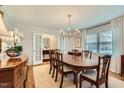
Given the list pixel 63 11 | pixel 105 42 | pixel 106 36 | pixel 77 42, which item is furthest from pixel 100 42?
pixel 63 11

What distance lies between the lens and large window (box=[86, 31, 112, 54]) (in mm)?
→ 5564

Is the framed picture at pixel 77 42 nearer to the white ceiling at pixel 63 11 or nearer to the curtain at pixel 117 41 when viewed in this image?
the curtain at pixel 117 41

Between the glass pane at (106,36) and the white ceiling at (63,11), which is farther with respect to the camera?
the glass pane at (106,36)

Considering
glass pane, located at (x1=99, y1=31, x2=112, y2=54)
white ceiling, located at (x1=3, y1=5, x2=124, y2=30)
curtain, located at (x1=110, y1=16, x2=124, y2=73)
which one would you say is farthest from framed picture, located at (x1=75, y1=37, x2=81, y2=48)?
white ceiling, located at (x1=3, y1=5, x2=124, y2=30)

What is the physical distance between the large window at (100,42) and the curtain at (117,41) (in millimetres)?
583

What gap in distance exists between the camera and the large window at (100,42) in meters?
5.56

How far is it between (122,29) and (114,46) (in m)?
0.77

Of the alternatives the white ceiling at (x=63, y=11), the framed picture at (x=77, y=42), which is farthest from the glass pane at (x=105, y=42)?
the framed picture at (x=77, y=42)

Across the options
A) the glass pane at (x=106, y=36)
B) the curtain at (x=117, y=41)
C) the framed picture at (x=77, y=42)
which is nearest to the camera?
the curtain at (x=117, y=41)
